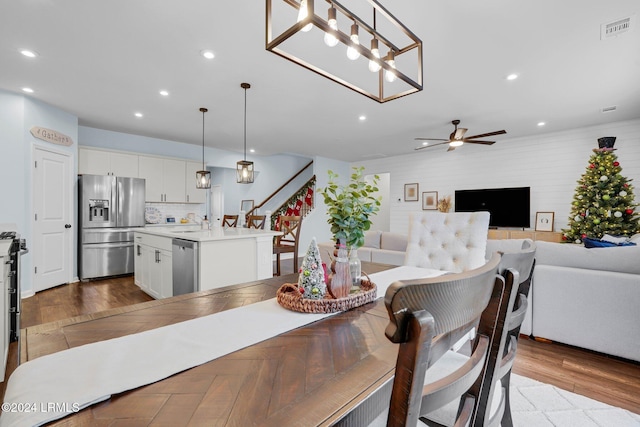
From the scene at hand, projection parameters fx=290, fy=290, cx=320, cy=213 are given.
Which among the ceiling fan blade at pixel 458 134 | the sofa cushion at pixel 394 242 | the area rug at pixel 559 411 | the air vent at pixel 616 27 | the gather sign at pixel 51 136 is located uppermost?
the air vent at pixel 616 27

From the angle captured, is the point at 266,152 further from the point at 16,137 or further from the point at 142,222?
the point at 16,137

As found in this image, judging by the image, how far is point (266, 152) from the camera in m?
7.44

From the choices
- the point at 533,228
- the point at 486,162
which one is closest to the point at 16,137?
the point at 486,162

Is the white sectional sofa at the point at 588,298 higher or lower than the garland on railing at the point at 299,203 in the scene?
lower

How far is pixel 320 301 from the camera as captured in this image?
1080mm

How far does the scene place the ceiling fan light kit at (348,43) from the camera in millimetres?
1105

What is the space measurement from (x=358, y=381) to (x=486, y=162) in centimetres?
708

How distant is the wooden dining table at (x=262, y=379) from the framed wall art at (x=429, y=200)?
6706 mm

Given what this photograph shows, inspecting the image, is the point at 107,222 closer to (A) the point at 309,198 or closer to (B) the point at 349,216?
(A) the point at 309,198

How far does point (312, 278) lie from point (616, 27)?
3323mm

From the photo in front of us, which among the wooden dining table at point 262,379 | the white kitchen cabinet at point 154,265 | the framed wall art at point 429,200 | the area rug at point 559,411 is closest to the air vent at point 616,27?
the area rug at point 559,411

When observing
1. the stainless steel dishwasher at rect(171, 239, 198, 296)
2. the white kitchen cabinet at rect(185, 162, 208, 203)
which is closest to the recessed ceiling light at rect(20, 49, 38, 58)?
the stainless steel dishwasher at rect(171, 239, 198, 296)

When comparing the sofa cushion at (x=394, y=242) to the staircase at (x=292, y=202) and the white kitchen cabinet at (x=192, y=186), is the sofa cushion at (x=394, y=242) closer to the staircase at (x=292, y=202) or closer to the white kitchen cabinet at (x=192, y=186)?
the staircase at (x=292, y=202)

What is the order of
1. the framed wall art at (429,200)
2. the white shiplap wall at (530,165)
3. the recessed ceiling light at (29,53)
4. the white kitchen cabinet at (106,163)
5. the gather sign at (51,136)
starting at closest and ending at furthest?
1. the recessed ceiling light at (29,53)
2. the gather sign at (51,136)
3. the white kitchen cabinet at (106,163)
4. the white shiplap wall at (530,165)
5. the framed wall art at (429,200)
